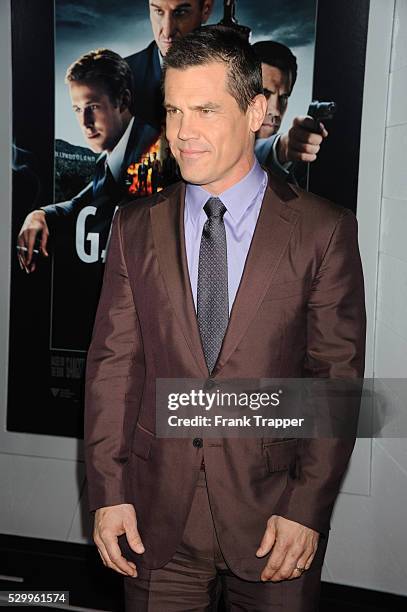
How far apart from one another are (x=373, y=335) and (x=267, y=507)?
130cm

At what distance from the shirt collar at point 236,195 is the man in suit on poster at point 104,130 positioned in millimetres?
1263

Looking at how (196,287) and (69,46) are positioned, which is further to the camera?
(69,46)

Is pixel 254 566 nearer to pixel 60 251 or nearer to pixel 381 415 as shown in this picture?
pixel 381 415

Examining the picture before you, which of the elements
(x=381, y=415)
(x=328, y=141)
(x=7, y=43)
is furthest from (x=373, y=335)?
(x=7, y=43)

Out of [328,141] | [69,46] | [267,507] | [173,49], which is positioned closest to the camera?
[173,49]

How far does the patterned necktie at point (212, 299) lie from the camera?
166 cm

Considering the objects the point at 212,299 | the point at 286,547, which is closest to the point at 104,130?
the point at 212,299

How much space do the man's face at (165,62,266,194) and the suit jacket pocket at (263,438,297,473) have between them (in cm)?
59

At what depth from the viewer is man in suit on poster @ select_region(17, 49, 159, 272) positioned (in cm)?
294

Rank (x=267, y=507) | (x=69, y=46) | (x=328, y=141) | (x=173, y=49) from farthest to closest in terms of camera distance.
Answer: (x=69, y=46)
(x=328, y=141)
(x=267, y=507)
(x=173, y=49)

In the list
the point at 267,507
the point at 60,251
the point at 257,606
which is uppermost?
the point at 60,251

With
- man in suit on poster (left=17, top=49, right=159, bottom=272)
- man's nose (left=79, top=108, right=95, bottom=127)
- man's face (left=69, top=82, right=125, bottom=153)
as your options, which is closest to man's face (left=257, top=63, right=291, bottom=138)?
man in suit on poster (left=17, top=49, right=159, bottom=272)

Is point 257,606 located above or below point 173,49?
below

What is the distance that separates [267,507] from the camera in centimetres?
170
